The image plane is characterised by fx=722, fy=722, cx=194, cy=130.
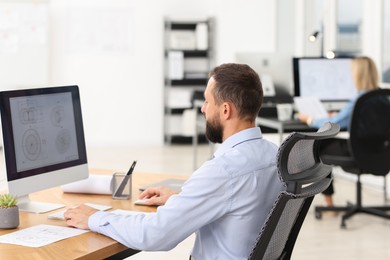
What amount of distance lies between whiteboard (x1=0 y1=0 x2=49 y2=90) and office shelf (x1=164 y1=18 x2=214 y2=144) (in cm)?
173

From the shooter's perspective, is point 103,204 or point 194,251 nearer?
point 194,251

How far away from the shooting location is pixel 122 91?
1022cm

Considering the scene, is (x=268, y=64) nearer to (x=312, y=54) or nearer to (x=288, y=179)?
(x=312, y=54)

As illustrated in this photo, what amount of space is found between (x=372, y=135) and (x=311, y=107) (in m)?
0.68

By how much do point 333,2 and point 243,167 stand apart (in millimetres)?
6330

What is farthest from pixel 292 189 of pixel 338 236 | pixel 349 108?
pixel 349 108

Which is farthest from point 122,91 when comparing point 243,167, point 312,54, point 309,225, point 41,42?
point 243,167

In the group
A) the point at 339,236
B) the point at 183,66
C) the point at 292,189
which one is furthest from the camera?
the point at 183,66

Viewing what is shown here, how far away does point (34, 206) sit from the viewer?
2682 mm

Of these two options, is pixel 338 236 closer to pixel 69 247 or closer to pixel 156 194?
pixel 156 194

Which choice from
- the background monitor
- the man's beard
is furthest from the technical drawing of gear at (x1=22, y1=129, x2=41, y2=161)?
the background monitor

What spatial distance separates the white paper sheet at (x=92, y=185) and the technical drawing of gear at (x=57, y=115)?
286 mm

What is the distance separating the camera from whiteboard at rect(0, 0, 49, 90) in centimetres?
955

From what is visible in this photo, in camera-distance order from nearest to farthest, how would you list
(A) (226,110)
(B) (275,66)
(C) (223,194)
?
(C) (223,194) → (A) (226,110) → (B) (275,66)
